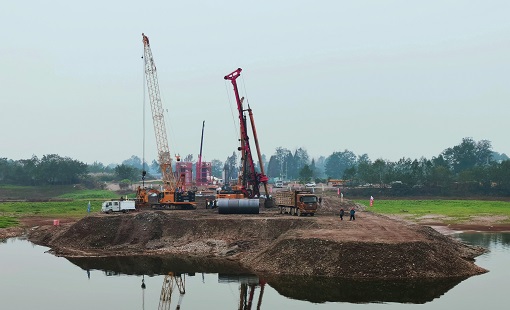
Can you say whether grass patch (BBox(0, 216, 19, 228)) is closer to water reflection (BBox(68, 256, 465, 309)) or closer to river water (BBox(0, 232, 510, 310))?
river water (BBox(0, 232, 510, 310))

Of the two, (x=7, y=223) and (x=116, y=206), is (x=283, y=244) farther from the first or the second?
(x=7, y=223)

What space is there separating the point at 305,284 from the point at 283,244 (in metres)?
8.18

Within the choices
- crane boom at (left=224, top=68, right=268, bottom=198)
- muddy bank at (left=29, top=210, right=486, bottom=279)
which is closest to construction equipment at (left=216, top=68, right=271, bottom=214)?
crane boom at (left=224, top=68, right=268, bottom=198)

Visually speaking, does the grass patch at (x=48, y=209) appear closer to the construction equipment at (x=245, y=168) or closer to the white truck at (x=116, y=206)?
the white truck at (x=116, y=206)

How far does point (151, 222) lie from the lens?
7125cm

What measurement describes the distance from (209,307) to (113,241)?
32294 millimetres

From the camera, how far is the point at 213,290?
155ft

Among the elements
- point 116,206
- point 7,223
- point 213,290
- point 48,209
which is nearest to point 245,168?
point 116,206

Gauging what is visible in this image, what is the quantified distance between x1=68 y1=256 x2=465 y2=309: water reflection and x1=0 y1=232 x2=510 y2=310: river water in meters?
0.08

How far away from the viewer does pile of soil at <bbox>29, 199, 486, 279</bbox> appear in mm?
Result: 49750

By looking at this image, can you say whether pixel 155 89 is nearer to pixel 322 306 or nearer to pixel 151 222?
pixel 151 222

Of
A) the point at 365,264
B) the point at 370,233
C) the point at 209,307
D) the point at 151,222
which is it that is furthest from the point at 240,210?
the point at 209,307

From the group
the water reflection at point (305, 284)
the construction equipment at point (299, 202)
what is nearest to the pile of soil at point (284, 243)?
the water reflection at point (305, 284)

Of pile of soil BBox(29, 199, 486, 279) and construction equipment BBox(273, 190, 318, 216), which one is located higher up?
construction equipment BBox(273, 190, 318, 216)
